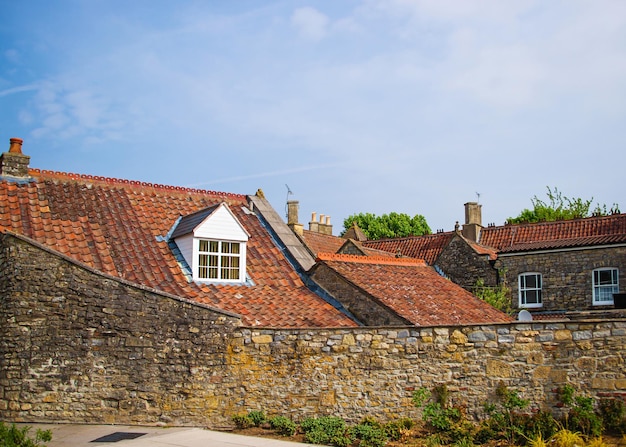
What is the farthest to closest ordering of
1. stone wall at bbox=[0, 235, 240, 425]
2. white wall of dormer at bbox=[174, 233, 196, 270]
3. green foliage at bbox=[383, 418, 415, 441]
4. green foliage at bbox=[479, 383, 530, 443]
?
white wall of dormer at bbox=[174, 233, 196, 270] → stone wall at bbox=[0, 235, 240, 425] → green foliage at bbox=[383, 418, 415, 441] → green foliage at bbox=[479, 383, 530, 443]

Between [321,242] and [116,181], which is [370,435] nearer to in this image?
[116,181]

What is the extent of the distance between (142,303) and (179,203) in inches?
254

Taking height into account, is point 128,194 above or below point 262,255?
above

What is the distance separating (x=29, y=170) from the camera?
1759cm

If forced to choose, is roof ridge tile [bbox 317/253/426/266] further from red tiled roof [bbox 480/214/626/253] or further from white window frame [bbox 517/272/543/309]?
red tiled roof [bbox 480/214/626/253]

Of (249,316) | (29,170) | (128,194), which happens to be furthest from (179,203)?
(249,316)

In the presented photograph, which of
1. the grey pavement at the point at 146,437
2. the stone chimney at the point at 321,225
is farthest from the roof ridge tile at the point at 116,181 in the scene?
the stone chimney at the point at 321,225

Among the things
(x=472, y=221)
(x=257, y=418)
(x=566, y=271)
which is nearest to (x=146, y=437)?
(x=257, y=418)

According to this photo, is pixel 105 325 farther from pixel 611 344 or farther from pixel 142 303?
pixel 611 344

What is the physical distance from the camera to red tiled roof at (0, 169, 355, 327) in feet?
50.2

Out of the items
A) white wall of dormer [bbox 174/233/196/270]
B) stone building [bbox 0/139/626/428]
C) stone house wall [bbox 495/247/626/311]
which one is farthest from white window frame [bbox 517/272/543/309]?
white wall of dormer [bbox 174/233/196/270]

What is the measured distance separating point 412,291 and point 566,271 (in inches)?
575

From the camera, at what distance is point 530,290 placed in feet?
100

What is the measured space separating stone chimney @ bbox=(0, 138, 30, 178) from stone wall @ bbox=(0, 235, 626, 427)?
4286mm
